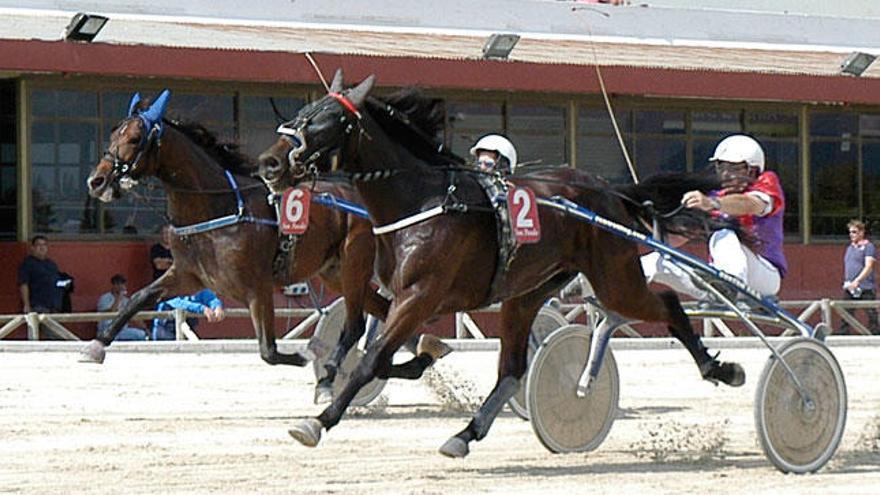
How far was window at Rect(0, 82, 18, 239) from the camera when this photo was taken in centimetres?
2170

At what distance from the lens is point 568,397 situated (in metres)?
10.1

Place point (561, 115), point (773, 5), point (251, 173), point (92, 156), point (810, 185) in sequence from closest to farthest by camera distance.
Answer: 1. point (251, 173)
2. point (92, 156)
3. point (561, 115)
4. point (810, 185)
5. point (773, 5)

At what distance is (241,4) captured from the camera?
2755cm

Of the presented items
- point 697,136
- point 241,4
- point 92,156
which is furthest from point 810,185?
point 92,156

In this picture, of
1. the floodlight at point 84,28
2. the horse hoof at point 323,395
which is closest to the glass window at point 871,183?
the floodlight at point 84,28

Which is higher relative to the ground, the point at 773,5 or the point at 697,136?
the point at 773,5

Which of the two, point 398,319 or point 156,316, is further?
point 156,316

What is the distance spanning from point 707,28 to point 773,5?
757 centimetres

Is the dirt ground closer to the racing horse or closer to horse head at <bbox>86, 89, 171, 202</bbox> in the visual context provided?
the racing horse

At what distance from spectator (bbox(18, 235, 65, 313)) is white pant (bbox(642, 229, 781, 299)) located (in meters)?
11.5

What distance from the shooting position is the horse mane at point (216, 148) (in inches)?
510

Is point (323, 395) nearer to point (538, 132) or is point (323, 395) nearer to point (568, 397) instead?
point (568, 397)

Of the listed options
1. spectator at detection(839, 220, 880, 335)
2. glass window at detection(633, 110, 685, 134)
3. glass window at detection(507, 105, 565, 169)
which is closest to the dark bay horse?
spectator at detection(839, 220, 880, 335)

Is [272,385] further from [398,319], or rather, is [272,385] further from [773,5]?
[773,5]
